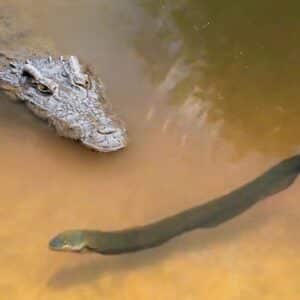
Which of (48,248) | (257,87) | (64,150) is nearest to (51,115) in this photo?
(64,150)

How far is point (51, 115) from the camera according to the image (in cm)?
347

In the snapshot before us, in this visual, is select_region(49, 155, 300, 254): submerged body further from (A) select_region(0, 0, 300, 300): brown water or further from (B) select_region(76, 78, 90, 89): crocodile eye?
(B) select_region(76, 78, 90, 89): crocodile eye

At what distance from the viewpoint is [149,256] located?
9.53 feet

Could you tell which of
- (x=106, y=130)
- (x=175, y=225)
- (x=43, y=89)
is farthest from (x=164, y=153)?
(x=43, y=89)

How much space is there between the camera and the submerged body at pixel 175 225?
278 cm

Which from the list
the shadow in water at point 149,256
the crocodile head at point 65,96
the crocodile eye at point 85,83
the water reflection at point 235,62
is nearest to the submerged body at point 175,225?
the shadow in water at point 149,256

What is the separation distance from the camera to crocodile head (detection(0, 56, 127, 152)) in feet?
10.9

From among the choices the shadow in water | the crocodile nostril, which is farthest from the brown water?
the crocodile nostril

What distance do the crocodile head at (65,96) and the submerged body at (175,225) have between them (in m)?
0.54

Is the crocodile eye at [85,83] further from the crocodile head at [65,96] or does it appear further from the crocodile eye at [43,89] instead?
the crocodile eye at [43,89]

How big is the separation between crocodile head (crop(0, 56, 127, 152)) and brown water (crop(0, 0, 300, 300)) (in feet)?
0.24

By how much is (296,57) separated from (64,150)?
136cm

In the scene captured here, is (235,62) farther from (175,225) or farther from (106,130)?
(175,225)

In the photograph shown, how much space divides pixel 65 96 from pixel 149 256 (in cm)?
107
